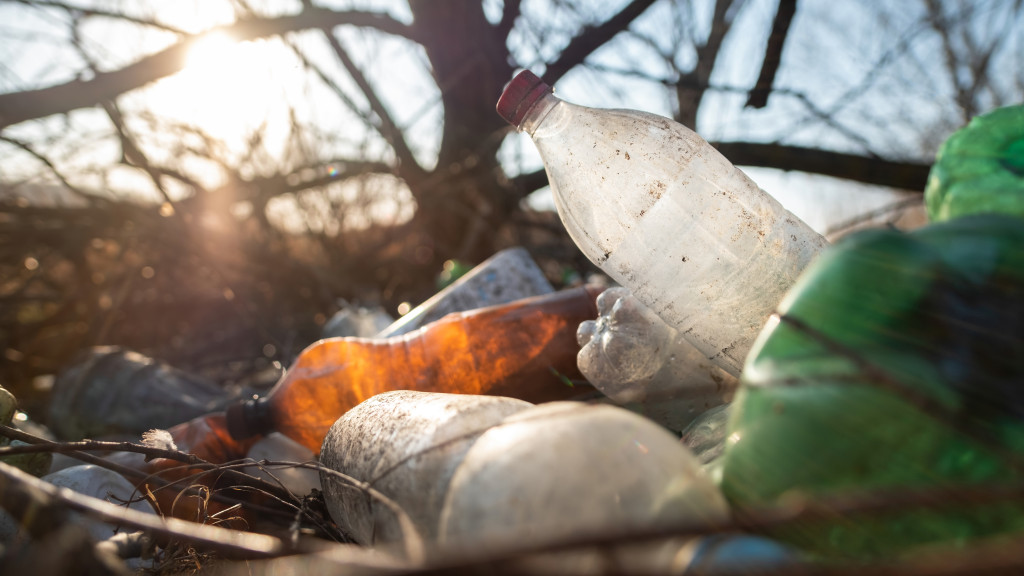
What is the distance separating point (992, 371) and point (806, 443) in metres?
0.18

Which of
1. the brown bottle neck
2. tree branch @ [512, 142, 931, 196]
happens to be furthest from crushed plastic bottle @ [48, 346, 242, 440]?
tree branch @ [512, 142, 931, 196]

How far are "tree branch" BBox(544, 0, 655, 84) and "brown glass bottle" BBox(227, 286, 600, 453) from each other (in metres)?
2.06

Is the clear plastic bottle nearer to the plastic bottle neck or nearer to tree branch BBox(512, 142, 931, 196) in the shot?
the plastic bottle neck

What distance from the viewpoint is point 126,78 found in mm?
2988

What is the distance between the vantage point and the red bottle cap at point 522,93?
1.31m

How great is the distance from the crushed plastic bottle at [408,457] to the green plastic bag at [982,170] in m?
0.69

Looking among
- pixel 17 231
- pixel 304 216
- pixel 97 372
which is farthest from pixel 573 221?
pixel 17 231

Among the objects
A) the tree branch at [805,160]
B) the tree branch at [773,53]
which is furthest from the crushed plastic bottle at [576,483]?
the tree branch at [805,160]

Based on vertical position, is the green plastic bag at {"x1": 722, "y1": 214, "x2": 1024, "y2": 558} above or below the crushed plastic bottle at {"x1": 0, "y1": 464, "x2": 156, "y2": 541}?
below

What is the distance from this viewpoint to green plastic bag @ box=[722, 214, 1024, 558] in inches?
20.5

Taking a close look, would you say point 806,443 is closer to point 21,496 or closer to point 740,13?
point 21,496

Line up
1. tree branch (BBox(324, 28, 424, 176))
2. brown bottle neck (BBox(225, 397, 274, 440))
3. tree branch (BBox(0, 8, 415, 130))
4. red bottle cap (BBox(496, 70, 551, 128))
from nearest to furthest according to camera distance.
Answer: red bottle cap (BBox(496, 70, 551, 128))
brown bottle neck (BBox(225, 397, 274, 440))
tree branch (BBox(0, 8, 415, 130))
tree branch (BBox(324, 28, 424, 176))

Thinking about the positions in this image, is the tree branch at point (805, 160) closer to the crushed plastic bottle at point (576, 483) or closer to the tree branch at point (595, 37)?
the tree branch at point (595, 37)

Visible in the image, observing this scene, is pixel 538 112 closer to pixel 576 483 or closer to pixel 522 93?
pixel 522 93
